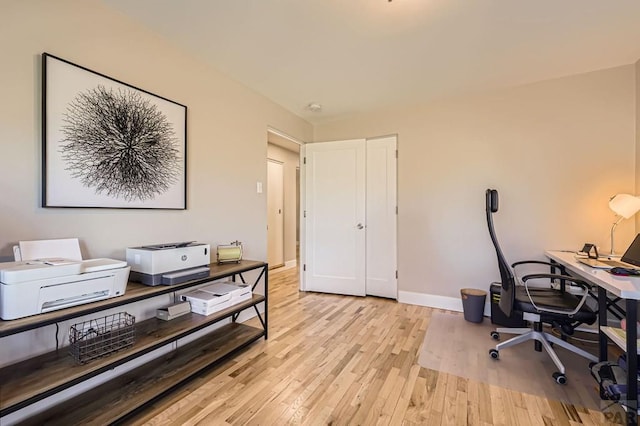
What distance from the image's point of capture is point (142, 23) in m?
1.96

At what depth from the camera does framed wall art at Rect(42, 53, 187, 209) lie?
1560 millimetres

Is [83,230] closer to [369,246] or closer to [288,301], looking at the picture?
[288,301]

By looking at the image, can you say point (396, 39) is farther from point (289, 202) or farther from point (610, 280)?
point (289, 202)

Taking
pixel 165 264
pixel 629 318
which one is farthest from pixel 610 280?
pixel 165 264

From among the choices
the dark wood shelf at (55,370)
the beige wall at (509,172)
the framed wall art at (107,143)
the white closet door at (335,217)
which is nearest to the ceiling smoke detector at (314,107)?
the white closet door at (335,217)

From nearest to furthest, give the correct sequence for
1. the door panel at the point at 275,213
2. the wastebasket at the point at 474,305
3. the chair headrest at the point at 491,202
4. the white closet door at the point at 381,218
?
1. the chair headrest at the point at 491,202
2. the wastebasket at the point at 474,305
3. the white closet door at the point at 381,218
4. the door panel at the point at 275,213

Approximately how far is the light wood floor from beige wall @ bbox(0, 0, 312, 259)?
40.1 inches

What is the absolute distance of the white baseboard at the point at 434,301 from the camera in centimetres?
320

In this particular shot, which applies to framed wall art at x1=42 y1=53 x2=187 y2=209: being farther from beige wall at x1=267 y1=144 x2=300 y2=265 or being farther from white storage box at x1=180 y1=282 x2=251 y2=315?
beige wall at x1=267 y1=144 x2=300 y2=265

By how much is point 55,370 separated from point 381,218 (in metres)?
3.12

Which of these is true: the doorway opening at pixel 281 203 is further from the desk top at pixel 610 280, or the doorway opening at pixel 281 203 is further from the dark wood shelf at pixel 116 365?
the desk top at pixel 610 280

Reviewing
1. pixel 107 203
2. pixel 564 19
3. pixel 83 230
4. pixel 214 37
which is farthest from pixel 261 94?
pixel 564 19

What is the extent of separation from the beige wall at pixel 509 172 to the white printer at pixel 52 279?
2.92 meters

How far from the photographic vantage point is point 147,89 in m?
2.02
